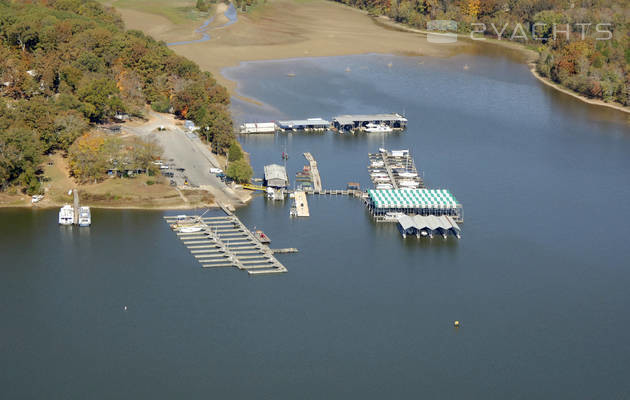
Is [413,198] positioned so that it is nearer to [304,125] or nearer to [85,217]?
[304,125]

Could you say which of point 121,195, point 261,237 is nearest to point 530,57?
point 261,237

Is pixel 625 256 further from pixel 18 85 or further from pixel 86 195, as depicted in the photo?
pixel 18 85

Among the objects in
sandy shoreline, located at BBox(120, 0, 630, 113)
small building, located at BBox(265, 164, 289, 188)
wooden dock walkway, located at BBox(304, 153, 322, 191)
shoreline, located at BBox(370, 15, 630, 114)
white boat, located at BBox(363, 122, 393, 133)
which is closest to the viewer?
small building, located at BBox(265, 164, 289, 188)

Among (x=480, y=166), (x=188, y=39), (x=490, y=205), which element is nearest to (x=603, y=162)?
(x=480, y=166)

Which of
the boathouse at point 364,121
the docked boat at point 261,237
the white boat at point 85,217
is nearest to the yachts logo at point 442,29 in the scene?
the boathouse at point 364,121

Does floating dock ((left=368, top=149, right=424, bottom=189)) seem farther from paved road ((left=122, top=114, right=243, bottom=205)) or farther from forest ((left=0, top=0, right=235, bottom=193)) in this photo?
forest ((left=0, top=0, right=235, bottom=193))

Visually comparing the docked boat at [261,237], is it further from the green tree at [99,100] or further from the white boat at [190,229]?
the green tree at [99,100]

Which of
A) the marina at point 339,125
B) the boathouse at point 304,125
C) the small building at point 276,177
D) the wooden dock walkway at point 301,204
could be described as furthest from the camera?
the boathouse at point 304,125

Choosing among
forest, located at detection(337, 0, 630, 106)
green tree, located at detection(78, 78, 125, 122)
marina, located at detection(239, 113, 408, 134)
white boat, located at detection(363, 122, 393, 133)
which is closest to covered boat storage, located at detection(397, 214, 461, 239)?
white boat, located at detection(363, 122, 393, 133)
